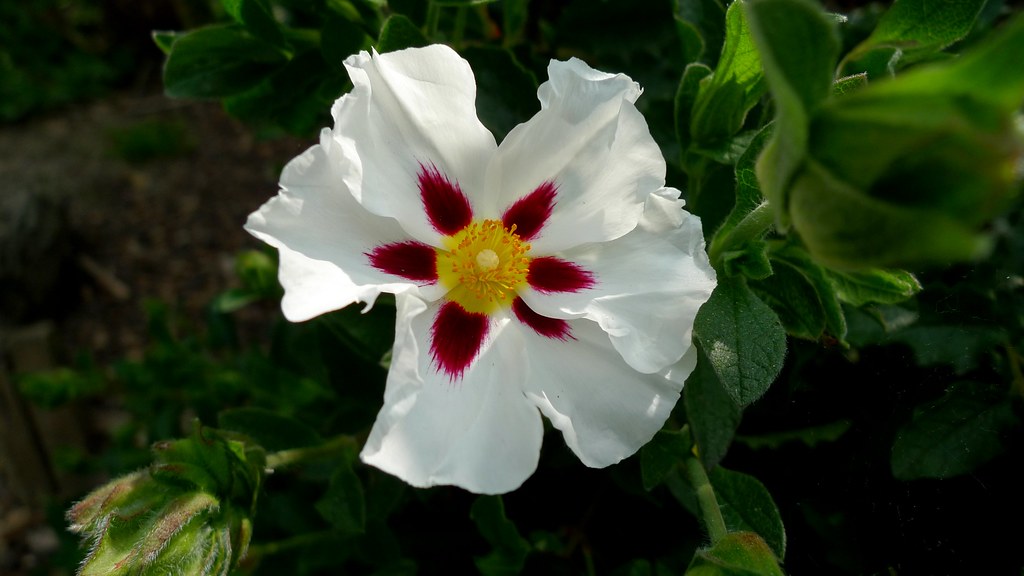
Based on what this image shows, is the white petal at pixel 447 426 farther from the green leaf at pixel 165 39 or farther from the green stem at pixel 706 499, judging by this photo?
the green leaf at pixel 165 39

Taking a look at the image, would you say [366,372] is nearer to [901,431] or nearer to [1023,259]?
[901,431]

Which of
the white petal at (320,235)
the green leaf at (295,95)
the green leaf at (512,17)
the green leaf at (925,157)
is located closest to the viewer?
the green leaf at (925,157)

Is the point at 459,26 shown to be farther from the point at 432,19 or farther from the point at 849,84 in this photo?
the point at 849,84

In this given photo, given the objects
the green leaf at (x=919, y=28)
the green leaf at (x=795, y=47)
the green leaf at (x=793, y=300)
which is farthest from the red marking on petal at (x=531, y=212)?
the green leaf at (x=919, y=28)

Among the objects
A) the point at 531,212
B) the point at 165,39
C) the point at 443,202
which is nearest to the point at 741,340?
the point at 531,212

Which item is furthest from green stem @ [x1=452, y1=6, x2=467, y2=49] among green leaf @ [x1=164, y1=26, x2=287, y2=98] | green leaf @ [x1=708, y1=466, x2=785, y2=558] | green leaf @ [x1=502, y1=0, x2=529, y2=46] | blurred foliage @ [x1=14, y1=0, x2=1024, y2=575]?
green leaf @ [x1=708, y1=466, x2=785, y2=558]

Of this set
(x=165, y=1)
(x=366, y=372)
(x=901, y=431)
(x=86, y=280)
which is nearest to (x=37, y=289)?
(x=86, y=280)

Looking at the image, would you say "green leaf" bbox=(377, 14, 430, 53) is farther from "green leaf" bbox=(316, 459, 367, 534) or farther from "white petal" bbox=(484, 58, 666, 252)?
"green leaf" bbox=(316, 459, 367, 534)
